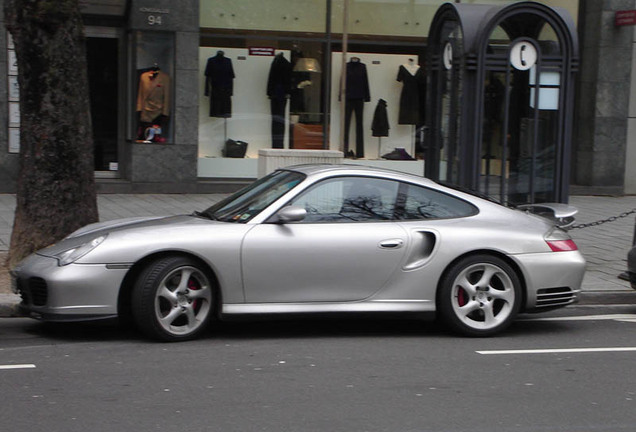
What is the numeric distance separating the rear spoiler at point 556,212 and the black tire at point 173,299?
10.4 feet

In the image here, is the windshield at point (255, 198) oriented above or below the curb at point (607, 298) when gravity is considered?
above

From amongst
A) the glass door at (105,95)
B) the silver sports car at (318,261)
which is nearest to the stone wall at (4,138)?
the glass door at (105,95)

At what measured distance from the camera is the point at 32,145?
29.9 ft

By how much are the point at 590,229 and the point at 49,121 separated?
8.21 meters

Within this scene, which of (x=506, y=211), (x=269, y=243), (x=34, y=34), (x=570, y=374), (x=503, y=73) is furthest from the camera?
(x=503, y=73)

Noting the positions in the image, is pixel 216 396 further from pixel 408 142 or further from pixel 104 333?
pixel 408 142

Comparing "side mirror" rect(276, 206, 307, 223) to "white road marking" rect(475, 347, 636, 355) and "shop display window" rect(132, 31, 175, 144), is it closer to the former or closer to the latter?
"white road marking" rect(475, 347, 636, 355)

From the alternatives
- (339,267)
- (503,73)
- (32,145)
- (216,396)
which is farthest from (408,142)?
(216,396)

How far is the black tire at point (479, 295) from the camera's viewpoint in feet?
24.0

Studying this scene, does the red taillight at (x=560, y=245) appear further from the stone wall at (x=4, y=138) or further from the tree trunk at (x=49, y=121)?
the stone wall at (x=4, y=138)

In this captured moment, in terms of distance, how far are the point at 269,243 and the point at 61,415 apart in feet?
7.51

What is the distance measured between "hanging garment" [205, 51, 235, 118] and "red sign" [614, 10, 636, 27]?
23.8 feet

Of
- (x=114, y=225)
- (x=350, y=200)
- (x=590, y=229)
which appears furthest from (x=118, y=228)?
(x=590, y=229)

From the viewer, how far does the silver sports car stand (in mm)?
6832
